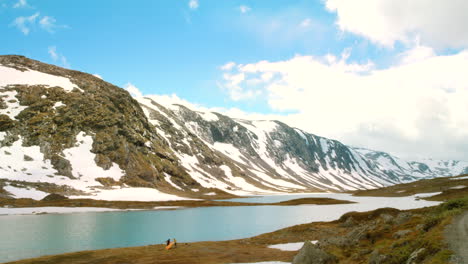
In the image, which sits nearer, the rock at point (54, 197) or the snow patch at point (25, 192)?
the snow patch at point (25, 192)

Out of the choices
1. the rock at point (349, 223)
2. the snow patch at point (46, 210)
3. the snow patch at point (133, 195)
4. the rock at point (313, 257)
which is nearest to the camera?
the rock at point (313, 257)

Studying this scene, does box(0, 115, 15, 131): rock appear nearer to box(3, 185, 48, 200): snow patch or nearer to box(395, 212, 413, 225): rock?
box(3, 185, 48, 200): snow patch

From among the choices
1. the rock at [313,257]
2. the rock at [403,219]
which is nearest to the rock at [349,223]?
the rock at [403,219]

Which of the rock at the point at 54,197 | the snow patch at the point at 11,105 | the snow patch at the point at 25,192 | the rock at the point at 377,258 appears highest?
the snow patch at the point at 11,105

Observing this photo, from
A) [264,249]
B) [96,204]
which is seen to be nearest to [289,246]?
[264,249]

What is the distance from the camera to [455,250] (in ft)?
61.0

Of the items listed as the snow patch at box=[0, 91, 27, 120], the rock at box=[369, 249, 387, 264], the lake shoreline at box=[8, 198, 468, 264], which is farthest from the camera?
the snow patch at box=[0, 91, 27, 120]

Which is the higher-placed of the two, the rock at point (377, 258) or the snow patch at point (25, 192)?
the snow patch at point (25, 192)

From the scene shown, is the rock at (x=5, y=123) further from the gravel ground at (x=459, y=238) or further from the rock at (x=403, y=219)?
the gravel ground at (x=459, y=238)

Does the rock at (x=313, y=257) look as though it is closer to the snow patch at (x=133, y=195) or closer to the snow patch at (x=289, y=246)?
the snow patch at (x=289, y=246)

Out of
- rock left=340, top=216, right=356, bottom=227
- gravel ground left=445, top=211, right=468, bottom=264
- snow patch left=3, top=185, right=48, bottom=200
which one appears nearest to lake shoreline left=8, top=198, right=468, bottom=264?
gravel ground left=445, top=211, right=468, bottom=264

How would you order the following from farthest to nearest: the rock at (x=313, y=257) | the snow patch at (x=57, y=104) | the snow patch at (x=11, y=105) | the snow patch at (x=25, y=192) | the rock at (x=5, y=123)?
the snow patch at (x=57, y=104), the snow patch at (x=11, y=105), the rock at (x=5, y=123), the snow patch at (x=25, y=192), the rock at (x=313, y=257)

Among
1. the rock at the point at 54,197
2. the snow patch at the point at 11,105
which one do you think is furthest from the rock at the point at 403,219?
the snow patch at the point at 11,105

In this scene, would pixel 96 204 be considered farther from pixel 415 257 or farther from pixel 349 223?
pixel 415 257
